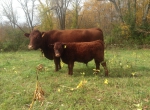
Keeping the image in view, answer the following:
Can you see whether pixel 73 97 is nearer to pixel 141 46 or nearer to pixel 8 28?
pixel 141 46

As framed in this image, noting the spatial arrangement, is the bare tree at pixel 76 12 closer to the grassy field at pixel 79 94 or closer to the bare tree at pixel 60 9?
the bare tree at pixel 60 9

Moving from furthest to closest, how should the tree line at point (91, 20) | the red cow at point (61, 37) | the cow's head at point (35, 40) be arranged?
the tree line at point (91, 20), the red cow at point (61, 37), the cow's head at point (35, 40)

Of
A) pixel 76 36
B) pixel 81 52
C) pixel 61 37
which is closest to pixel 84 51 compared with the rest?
pixel 81 52

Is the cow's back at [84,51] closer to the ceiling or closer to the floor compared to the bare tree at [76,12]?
closer to the floor

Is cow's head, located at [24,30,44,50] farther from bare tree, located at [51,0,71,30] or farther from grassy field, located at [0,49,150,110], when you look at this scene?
bare tree, located at [51,0,71,30]

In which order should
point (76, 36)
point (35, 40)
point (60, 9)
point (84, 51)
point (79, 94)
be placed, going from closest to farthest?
point (79, 94) < point (84, 51) < point (35, 40) < point (76, 36) < point (60, 9)

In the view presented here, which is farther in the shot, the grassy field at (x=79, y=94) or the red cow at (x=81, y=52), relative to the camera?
the red cow at (x=81, y=52)

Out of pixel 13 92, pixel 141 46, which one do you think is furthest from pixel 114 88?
pixel 141 46

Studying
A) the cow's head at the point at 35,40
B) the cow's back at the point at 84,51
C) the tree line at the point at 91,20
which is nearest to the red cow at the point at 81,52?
the cow's back at the point at 84,51

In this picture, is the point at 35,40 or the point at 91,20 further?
the point at 91,20

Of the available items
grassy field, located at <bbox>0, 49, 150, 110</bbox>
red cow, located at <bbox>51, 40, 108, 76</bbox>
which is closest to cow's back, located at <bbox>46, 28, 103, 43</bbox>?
red cow, located at <bbox>51, 40, 108, 76</bbox>

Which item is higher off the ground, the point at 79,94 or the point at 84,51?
the point at 84,51

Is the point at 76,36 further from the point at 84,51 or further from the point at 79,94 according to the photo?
the point at 79,94

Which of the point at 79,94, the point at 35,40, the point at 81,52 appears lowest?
the point at 79,94
